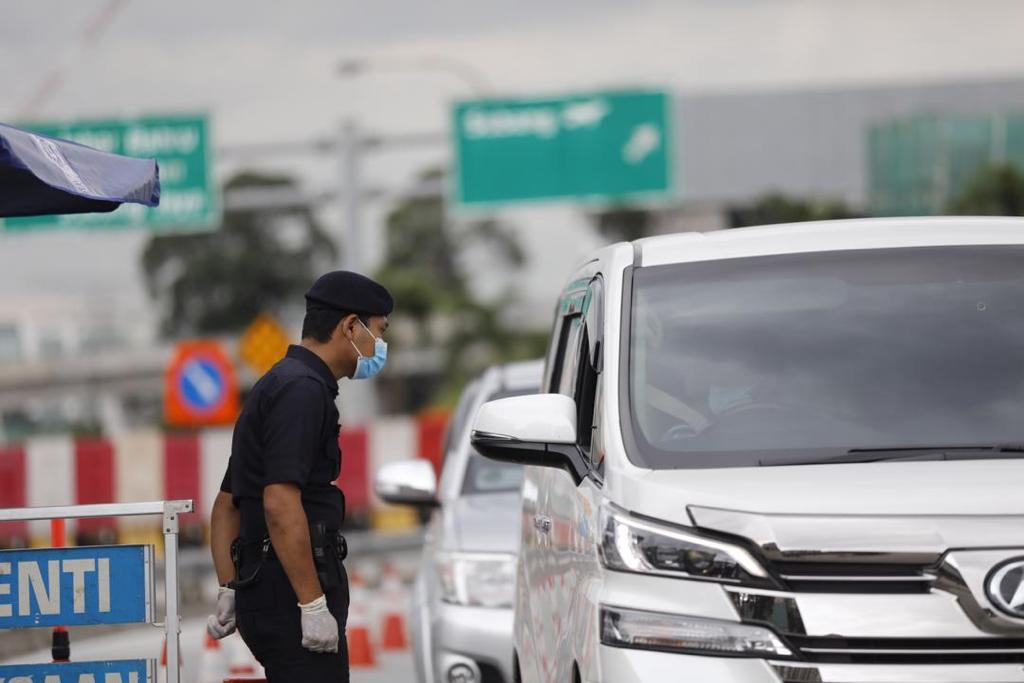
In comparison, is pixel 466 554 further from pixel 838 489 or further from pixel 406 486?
pixel 838 489

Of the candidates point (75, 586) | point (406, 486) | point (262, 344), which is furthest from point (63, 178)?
point (262, 344)

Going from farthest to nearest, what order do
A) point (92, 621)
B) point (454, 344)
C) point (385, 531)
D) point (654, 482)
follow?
A: 1. point (454, 344)
2. point (385, 531)
3. point (92, 621)
4. point (654, 482)

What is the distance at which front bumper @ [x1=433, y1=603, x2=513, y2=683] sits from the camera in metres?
8.20

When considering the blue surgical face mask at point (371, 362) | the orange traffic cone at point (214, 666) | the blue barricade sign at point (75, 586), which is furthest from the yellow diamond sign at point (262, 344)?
the blue surgical face mask at point (371, 362)

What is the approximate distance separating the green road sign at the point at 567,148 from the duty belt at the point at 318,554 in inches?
1001

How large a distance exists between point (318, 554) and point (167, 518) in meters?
0.77

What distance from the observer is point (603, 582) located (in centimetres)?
478

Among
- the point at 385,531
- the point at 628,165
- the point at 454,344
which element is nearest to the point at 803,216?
the point at 454,344

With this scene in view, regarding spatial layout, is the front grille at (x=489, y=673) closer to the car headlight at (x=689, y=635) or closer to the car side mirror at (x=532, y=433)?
the car side mirror at (x=532, y=433)

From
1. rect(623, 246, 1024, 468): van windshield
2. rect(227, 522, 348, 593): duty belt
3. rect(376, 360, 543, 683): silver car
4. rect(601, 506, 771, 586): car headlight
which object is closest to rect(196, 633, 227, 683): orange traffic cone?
rect(376, 360, 543, 683): silver car

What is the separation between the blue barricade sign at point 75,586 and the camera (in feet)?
20.8

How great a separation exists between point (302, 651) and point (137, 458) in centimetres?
1636

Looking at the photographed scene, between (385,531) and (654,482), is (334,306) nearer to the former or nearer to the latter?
(654,482)

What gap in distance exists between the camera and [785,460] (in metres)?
4.86
